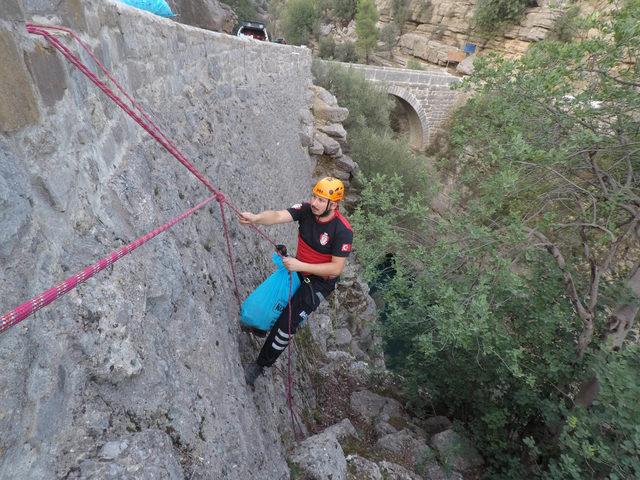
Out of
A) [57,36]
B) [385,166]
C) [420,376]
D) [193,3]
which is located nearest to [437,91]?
[385,166]

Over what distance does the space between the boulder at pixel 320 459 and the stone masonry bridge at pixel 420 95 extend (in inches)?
751

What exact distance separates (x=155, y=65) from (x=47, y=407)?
2.66m

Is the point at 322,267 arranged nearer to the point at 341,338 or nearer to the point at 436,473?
the point at 436,473

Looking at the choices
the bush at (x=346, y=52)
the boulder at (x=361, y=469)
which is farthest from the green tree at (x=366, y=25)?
the boulder at (x=361, y=469)

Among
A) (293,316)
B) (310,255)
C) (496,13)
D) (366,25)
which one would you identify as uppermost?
(310,255)

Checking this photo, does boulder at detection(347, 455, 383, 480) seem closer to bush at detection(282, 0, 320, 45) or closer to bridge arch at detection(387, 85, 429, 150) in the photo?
bridge arch at detection(387, 85, 429, 150)

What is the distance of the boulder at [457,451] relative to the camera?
189 inches

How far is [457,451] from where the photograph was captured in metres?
4.82

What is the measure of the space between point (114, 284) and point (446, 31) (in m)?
35.0

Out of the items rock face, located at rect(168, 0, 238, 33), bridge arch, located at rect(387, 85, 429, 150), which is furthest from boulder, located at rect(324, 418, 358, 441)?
bridge arch, located at rect(387, 85, 429, 150)

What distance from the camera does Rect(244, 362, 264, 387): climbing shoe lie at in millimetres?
3230

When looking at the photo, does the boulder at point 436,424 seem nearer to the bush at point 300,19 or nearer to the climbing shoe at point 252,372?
the climbing shoe at point 252,372

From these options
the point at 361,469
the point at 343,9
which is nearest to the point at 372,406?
the point at 361,469

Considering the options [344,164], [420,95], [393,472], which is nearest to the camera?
[393,472]
